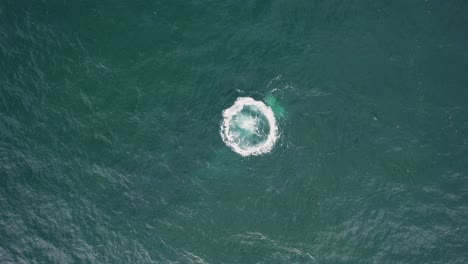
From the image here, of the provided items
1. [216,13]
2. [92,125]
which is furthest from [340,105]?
[92,125]

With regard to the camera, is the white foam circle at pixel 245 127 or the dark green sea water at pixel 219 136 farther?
the white foam circle at pixel 245 127

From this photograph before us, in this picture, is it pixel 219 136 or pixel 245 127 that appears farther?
pixel 245 127

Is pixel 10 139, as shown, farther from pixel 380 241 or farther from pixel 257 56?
pixel 380 241

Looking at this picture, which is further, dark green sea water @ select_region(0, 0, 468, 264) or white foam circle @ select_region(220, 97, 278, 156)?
white foam circle @ select_region(220, 97, 278, 156)
